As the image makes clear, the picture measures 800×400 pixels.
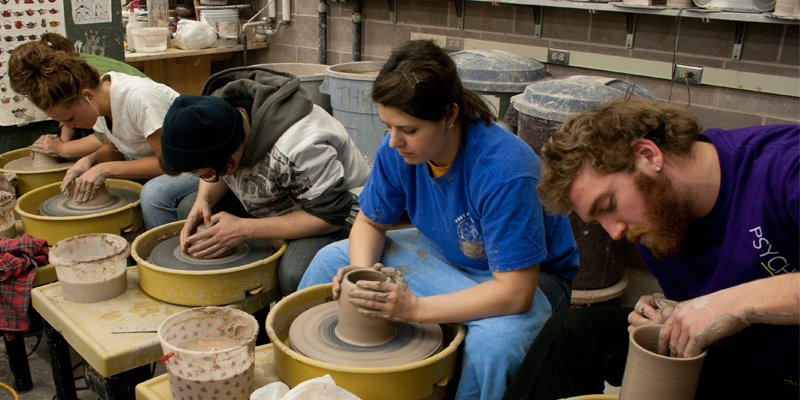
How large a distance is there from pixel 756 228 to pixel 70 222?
7.45 ft

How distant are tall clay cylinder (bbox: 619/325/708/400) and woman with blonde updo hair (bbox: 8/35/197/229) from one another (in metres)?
2.09

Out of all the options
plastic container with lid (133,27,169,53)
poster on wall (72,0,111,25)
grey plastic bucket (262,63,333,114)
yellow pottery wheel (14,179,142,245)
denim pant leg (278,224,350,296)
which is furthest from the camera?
plastic container with lid (133,27,169,53)

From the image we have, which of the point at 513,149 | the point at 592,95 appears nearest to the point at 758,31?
the point at 592,95

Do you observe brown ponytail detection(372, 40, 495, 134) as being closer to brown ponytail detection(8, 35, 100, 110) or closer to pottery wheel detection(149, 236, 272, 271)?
pottery wheel detection(149, 236, 272, 271)

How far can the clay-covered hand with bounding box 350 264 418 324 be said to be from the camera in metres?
1.49

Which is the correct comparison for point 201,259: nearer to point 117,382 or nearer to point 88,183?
point 117,382

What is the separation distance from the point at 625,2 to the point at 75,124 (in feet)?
8.83

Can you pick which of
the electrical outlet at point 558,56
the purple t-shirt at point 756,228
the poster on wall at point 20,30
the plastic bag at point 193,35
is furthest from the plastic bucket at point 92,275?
the plastic bag at point 193,35

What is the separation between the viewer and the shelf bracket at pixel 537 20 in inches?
140

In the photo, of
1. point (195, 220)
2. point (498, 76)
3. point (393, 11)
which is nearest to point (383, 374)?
point (195, 220)

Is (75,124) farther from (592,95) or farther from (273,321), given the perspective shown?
(592,95)

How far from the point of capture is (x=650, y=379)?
1.11 m

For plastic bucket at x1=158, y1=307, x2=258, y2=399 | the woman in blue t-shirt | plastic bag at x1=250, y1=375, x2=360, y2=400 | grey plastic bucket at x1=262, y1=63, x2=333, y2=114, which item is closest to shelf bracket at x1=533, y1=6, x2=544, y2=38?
grey plastic bucket at x1=262, y1=63, x2=333, y2=114

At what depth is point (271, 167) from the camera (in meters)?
2.10
